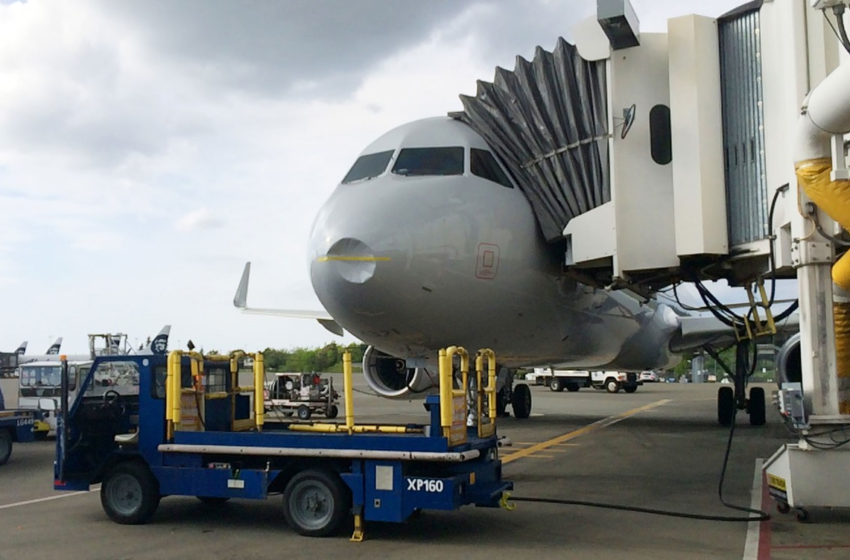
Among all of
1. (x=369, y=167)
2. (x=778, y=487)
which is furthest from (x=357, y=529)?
(x=369, y=167)

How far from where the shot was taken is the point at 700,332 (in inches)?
724

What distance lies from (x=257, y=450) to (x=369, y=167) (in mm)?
4584

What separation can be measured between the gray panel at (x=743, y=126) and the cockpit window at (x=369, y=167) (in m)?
4.07

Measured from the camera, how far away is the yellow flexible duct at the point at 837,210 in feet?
21.5

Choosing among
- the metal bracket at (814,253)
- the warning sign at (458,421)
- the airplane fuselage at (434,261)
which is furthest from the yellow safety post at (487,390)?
the metal bracket at (814,253)

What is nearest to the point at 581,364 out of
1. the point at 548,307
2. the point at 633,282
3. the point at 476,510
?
the point at 548,307

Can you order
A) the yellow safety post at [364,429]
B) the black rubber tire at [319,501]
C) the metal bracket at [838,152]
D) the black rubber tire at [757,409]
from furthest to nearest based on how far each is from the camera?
the black rubber tire at [757,409] → the yellow safety post at [364,429] → the black rubber tire at [319,501] → the metal bracket at [838,152]

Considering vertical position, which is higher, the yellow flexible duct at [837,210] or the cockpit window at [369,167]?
the cockpit window at [369,167]

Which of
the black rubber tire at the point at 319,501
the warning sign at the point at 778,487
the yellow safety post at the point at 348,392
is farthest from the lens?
the yellow safety post at the point at 348,392

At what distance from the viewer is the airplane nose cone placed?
8.96m

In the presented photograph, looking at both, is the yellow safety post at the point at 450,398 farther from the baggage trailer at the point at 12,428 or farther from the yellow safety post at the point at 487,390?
the baggage trailer at the point at 12,428

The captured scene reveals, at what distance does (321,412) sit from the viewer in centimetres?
2491

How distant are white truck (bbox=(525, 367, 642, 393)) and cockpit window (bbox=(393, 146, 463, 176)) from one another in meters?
37.3

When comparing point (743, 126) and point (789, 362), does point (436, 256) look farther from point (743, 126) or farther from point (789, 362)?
point (789, 362)
